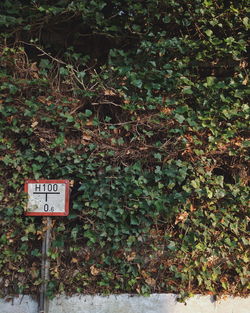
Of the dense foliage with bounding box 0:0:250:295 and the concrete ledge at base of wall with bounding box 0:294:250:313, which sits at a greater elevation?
the dense foliage with bounding box 0:0:250:295

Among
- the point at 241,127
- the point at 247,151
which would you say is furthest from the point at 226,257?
the point at 241,127

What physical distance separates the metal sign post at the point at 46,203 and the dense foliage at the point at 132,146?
84 millimetres

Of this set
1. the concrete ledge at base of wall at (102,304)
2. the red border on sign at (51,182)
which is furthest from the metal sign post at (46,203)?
the concrete ledge at base of wall at (102,304)

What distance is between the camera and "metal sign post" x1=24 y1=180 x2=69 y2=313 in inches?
126

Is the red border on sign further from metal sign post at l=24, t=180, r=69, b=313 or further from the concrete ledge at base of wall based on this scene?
the concrete ledge at base of wall

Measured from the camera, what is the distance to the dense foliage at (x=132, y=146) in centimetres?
327

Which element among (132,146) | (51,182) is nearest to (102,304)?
(51,182)

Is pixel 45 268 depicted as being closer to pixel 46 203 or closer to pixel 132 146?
pixel 46 203

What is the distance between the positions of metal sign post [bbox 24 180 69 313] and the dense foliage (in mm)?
84

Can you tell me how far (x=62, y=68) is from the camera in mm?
3311

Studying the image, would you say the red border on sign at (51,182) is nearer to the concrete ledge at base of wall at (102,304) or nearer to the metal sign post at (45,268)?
the metal sign post at (45,268)

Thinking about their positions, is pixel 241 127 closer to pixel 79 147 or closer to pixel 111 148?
pixel 111 148

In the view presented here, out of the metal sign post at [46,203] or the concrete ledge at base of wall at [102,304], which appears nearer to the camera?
the metal sign post at [46,203]

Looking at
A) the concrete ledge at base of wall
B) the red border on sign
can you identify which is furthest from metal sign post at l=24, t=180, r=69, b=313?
the concrete ledge at base of wall
